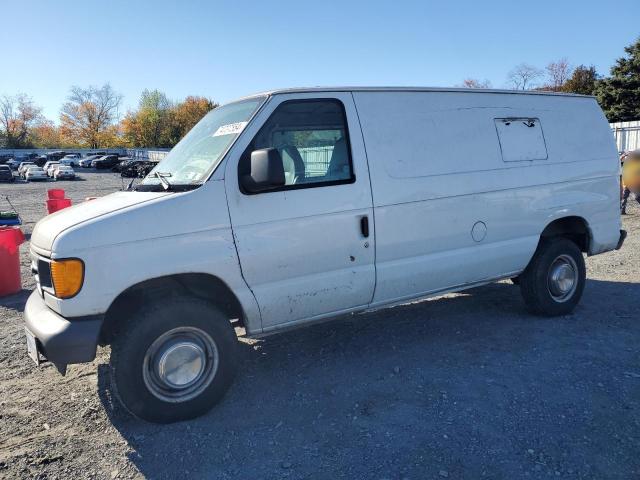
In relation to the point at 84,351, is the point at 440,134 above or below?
above

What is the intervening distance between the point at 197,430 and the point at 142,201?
1.62 metres

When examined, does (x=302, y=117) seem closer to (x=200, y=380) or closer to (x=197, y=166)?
(x=197, y=166)

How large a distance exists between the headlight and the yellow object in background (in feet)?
42.0

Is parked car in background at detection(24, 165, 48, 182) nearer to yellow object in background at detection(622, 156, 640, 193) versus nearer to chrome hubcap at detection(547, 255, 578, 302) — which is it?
yellow object in background at detection(622, 156, 640, 193)

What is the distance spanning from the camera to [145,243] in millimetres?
3359

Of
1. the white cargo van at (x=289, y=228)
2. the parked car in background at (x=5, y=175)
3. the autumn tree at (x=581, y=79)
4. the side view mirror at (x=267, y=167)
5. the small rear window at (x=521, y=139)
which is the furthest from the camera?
the autumn tree at (x=581, y=79)

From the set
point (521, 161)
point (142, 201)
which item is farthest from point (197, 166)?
A: point (521, 161)

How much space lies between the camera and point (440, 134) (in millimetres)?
4586

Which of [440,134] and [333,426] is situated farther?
[440,134]

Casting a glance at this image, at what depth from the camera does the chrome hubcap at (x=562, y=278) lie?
17.9ft

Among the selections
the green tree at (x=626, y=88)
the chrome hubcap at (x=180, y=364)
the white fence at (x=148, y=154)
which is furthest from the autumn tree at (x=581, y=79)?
the chrome hubcap at (x=180, y=364)

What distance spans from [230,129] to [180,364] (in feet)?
5.84

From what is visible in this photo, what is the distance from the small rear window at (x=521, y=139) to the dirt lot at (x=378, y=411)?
1.75m

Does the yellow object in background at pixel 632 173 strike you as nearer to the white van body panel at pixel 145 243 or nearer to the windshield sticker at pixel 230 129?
the windshield sticker at pixel 230 129
